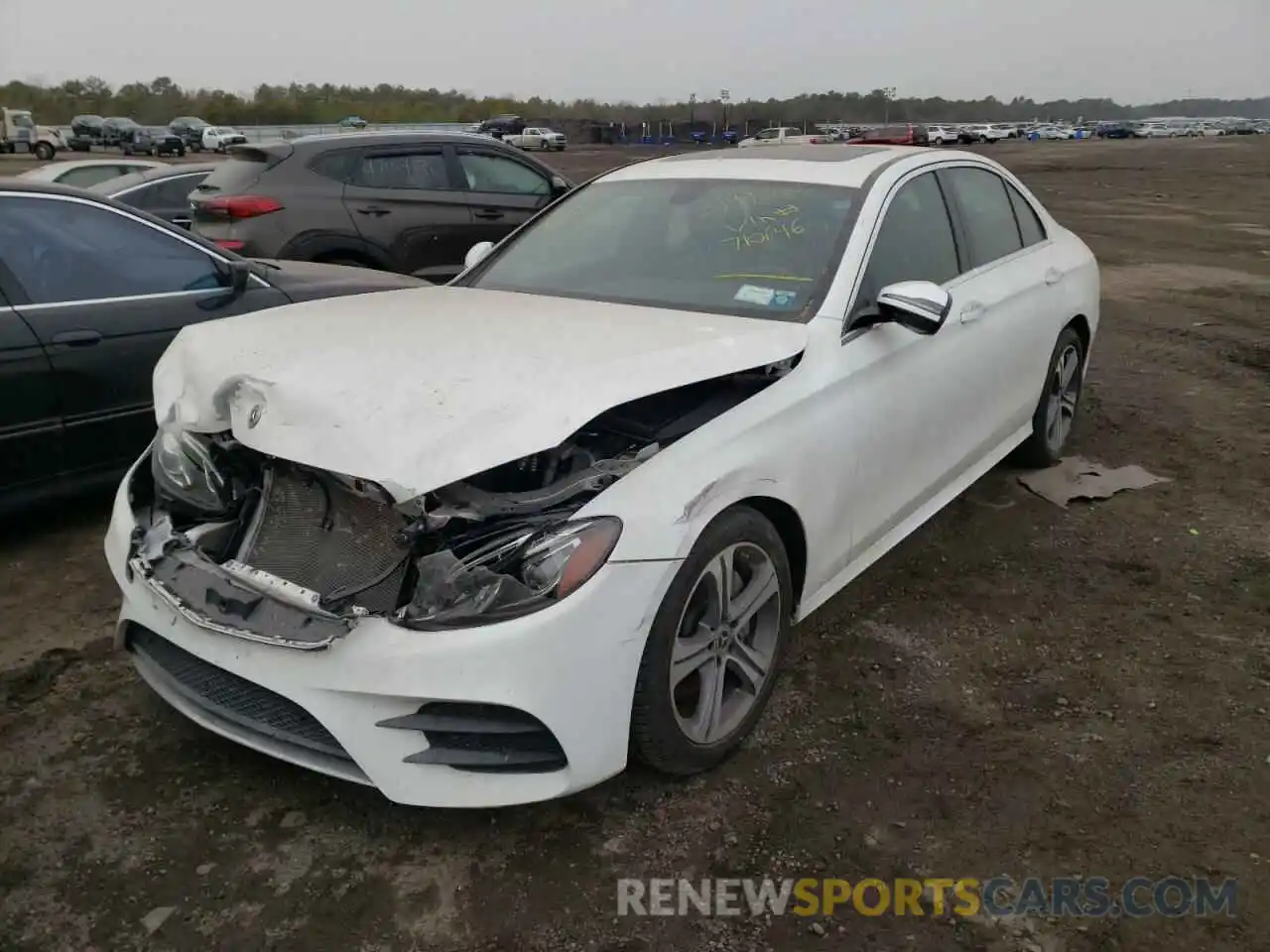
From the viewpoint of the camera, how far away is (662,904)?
2395 mm

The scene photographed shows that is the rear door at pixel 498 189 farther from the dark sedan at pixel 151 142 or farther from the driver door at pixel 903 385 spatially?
the dark sedan at pixel 151 142

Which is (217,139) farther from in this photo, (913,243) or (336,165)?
(913,243)

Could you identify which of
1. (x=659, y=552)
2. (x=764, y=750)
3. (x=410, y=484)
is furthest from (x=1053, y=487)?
(x=410, y=484)

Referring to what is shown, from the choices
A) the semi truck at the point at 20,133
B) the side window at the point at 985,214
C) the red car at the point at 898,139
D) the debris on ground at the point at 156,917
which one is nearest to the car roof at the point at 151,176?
the red car at the point at 898,139

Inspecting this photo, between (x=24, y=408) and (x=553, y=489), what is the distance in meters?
2.66

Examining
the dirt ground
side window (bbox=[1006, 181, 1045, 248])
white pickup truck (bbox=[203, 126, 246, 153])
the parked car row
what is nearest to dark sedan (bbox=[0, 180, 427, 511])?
the dirt ground

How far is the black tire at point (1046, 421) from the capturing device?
5.00 m

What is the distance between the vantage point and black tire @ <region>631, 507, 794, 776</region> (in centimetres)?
251

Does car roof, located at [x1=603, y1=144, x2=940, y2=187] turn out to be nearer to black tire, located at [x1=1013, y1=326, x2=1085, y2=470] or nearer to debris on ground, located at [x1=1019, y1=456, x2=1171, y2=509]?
black tire, located at [x1=1013, y1=326, x2=1085, y2=470]

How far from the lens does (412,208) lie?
7812 millimetres

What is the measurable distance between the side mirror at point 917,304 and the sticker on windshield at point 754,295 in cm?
37

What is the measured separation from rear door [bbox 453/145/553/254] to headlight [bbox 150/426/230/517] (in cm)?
534

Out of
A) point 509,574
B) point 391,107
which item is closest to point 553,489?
point 509,574

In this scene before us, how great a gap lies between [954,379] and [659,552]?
75.8 inches
